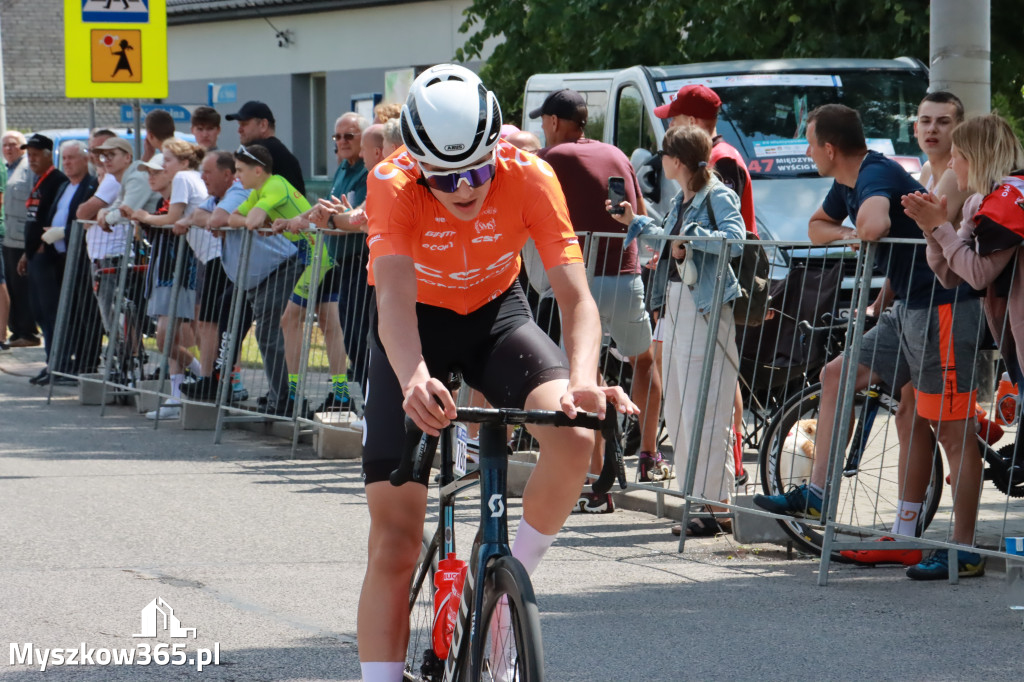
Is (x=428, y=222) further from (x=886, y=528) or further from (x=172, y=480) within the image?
(x=172, y=480)

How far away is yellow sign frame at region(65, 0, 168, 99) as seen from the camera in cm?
1439

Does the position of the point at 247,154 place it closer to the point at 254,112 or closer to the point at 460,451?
the point at 254,112

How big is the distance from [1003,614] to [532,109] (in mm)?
7821

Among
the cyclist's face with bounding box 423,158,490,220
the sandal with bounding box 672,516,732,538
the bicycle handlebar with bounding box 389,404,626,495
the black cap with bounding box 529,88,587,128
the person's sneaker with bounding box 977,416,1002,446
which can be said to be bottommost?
the sandal with bounding box 672,516,732,538

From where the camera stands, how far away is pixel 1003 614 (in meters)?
6.20

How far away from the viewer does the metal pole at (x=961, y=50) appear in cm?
848

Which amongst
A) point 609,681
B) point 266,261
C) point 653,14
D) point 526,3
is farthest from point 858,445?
point 526,3

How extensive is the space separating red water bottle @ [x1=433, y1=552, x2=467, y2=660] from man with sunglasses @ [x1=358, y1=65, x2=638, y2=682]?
0.20m

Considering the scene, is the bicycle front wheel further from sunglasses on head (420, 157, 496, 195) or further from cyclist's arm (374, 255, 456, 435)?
sunglasses on head (420, 157, 496, 195)

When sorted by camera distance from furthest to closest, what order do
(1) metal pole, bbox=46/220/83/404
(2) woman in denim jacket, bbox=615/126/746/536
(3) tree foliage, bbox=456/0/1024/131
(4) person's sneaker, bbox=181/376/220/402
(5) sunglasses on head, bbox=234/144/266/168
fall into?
(3) tree foliage, bbox=456/0/1024/131, (1) metal pole, bbox=46/220/83/404, (4) person's sneaker, bbox=181/376/220/402, (5) sunglasses on head, bbox=234/144/266/168, (2) woman in denim jacket, bbox=615/126/746/536

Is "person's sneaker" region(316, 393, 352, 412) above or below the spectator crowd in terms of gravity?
below

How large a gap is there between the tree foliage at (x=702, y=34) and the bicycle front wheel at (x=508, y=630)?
36.3 ft

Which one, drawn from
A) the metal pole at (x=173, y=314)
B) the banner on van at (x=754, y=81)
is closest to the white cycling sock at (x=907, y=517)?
the banner on van at (x=754, y=81)

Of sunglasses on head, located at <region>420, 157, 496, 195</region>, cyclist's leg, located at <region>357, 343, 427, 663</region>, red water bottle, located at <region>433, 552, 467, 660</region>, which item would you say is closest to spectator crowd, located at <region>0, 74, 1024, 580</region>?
sunglasses on head, located at <region>420, 157, 496, 195</region>
